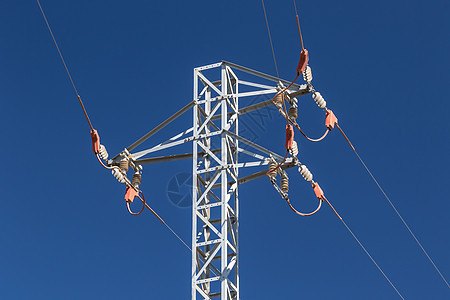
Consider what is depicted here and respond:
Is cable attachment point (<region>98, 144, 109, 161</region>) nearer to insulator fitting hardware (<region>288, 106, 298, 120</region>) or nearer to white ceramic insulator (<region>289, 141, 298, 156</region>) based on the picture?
insulator fitting hardware (<region>288, 106, 298, 120</region>)

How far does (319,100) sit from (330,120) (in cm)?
61

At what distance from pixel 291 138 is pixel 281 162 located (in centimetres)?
86

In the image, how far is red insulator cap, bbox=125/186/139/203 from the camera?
75.8ft

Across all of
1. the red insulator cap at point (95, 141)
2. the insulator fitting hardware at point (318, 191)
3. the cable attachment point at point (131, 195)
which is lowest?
the insulator fitting hardware at point (318, 191)

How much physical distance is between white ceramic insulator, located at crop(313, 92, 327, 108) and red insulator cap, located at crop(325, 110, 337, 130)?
0.92ft

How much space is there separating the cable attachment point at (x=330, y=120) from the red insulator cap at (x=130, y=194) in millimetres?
5211

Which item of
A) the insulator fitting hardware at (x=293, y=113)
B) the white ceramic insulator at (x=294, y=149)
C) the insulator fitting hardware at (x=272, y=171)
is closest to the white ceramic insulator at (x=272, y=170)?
the insulator fitting hardware at (x=272, y=171)

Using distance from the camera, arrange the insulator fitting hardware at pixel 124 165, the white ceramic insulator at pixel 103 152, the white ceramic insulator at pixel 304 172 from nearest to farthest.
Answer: the white ceramic insulator at pixel 304 172, the white ceramic insulator at pixel 103 152, the insulator fitting hardware at pixel 124 165

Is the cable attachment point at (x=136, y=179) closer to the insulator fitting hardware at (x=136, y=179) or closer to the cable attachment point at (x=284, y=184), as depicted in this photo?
the insulator fitting hardware at (x=136, y=179)

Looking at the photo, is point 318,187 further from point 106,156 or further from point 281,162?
point 106,156

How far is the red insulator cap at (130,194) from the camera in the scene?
23.1 m

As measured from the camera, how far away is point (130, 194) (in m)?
23.2

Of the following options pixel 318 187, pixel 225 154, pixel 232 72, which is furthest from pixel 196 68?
pixel 318 187

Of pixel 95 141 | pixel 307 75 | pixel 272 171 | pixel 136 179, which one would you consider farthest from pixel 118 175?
pixel 307 75
